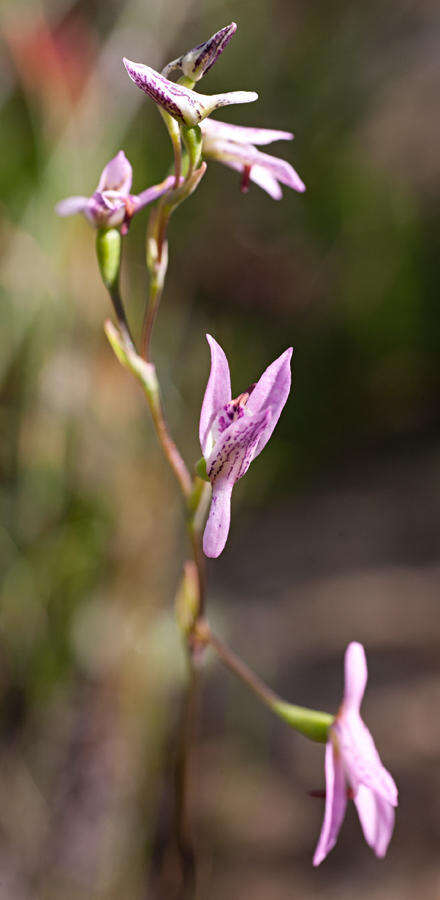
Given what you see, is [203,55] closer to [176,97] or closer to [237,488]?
[176,97]

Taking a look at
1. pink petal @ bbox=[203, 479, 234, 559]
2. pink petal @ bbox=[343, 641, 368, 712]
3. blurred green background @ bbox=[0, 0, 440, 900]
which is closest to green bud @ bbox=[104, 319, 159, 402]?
pink petal @ bbox=[203, 479, 234, 559]

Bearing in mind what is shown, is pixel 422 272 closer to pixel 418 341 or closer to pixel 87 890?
pixel 418 341

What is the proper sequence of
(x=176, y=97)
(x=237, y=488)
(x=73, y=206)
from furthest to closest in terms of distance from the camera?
(x=237, y=488) < (x=73, y=206) < (x=176, y=97)

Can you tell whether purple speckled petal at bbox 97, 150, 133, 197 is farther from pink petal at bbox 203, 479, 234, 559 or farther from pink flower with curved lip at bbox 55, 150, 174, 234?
pink petal at bbox 203, 479, 234, 559

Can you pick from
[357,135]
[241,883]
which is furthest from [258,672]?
[357,135]

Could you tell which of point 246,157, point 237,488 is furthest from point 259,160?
point 237,488

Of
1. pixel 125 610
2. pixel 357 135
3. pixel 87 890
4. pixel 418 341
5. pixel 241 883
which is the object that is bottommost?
pixel 241 883

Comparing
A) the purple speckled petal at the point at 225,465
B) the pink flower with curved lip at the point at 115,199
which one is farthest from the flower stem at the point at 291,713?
the pink flower with curved lip at the point at 115,199
